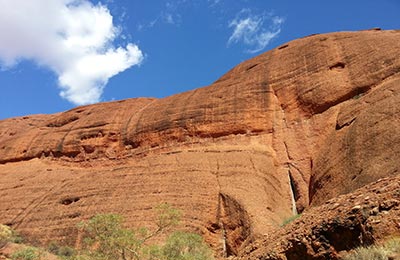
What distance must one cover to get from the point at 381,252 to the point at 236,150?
834 inches

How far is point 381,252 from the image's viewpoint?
289 inches

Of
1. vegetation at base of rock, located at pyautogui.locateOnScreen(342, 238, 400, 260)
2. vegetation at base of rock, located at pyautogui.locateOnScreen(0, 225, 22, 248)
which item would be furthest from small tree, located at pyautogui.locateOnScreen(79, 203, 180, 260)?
vegetation at base of rock, located at pyautogui.locateOnScreen(0, 225, 22, 248)

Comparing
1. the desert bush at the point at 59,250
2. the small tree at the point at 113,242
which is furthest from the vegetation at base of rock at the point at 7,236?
Answer: the small tree at the point at 113,242

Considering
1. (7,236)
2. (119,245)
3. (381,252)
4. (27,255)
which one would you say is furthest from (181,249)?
(7,236)

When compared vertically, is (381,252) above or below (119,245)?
below

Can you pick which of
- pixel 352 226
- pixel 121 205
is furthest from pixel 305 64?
pixel 352 226

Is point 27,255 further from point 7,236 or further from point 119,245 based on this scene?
point 119,245

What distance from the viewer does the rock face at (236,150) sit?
22391 mm

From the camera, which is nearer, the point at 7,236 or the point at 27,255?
the point at 27,255

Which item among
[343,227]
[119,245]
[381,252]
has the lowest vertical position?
[381,252]

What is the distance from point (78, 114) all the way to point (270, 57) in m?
17.2

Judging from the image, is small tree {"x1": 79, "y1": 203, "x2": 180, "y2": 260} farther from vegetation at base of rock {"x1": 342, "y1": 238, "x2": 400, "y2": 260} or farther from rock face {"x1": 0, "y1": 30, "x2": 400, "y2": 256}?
vegetation at base of rock {"x1": 342, "y1": 238, "x2": 400, "y2": 260}

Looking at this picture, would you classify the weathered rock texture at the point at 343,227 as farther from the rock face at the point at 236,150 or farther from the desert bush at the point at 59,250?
the desert bush at the point at 59,250

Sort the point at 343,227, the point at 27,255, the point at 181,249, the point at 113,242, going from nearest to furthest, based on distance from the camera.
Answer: the point at 343,227
the point at 113,242
the point at 181,249
the point at 27,255
